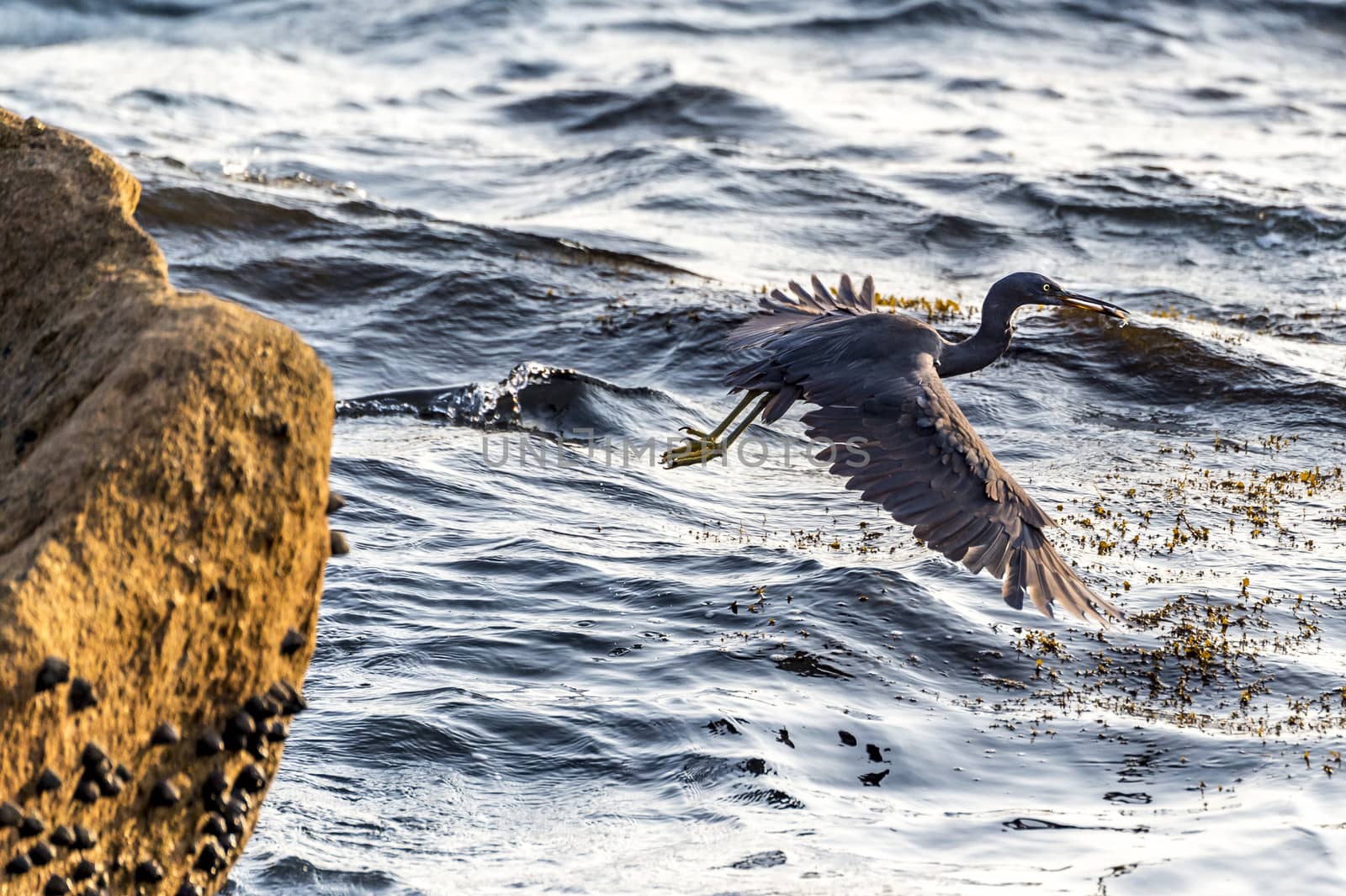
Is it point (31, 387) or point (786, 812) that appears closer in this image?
point (31, 387)

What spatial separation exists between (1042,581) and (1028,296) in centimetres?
214

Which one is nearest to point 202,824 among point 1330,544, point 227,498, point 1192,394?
point 227,498

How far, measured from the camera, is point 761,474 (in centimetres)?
854

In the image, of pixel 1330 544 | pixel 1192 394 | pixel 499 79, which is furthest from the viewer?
pixel 499 79

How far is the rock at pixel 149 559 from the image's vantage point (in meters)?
2.79

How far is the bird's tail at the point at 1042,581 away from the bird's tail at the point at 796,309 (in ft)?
6.17

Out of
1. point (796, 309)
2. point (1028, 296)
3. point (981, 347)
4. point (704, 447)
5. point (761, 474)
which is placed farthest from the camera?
point (761, 474)

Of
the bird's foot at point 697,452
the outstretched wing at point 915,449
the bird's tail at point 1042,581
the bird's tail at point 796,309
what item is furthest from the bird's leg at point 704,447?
the bird's tail at point 1042,581

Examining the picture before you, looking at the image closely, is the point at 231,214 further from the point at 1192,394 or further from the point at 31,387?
the point at 31,387

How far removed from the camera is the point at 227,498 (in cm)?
304

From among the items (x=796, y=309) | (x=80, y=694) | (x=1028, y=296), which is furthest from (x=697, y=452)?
(x=80, y=694)

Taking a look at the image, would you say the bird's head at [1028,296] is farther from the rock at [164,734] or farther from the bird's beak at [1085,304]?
the rock at [164,734]

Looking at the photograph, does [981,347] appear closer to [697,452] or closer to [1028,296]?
[1028,296]

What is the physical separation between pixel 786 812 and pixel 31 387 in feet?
8.83
